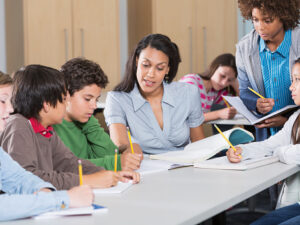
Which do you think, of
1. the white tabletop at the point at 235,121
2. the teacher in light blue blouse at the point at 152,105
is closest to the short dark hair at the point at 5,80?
the teacher in light blue blouse at the point at 152,105

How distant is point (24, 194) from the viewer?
3.41ft

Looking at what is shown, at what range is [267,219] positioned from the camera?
1459 mm

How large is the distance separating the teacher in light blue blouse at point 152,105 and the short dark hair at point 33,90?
658 mm

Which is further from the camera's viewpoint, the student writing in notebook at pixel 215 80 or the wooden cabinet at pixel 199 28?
the wooden cabinet at pixel 199 28

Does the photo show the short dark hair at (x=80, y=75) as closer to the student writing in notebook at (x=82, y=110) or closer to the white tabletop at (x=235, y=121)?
the student writing in notebook at (x=82, y=110)

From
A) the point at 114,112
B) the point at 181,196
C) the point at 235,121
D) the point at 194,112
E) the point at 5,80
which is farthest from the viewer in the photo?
the point at 235,121

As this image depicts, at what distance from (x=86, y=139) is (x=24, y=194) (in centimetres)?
95

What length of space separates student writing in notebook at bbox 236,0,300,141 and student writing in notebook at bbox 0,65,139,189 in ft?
3.66

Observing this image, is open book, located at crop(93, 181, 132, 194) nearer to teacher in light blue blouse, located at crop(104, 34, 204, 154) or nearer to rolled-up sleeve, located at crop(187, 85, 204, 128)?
teacher in light blue blouse, located at crop(104, 34, 204, 154)

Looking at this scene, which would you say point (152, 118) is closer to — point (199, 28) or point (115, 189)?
point (115, 189)

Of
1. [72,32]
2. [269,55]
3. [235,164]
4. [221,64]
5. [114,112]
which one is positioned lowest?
[235,164]

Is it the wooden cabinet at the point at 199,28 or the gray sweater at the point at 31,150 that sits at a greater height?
the wooden cabinet at the point at 199,28

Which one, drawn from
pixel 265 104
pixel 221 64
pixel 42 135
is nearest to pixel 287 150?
pixel 265 104

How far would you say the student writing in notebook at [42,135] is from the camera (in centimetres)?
134
